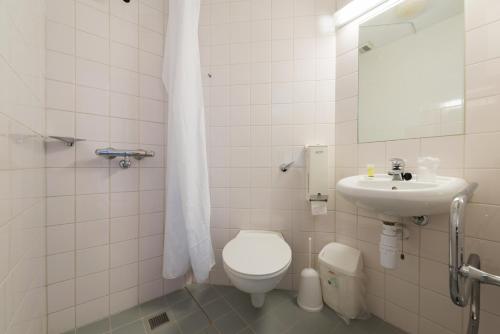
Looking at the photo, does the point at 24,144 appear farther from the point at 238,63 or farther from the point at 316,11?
the point at 316,11

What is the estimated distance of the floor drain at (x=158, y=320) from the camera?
1.06m

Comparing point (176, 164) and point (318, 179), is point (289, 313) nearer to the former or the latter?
point (318, 179)

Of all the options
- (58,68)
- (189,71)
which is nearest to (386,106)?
(189,71)

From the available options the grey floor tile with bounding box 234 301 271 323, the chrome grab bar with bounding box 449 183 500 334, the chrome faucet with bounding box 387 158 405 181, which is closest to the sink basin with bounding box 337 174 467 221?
the chrome faucet with bounding box 387 158 405 181

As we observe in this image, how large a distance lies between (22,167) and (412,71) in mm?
1817

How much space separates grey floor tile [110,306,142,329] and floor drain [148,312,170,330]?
0.31 ft

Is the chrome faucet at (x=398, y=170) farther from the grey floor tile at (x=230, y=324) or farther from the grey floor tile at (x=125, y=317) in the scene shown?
the grey floor tile at (x=125, y=317)

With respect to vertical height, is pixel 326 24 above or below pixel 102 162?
above

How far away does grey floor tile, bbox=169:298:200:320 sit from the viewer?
1.13 m

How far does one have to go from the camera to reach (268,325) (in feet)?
3.49

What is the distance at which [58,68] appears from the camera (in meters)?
1.01

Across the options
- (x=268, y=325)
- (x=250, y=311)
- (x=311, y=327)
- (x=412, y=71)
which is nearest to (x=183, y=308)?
(x=250, y=311)

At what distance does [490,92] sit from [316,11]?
1102 millimetres

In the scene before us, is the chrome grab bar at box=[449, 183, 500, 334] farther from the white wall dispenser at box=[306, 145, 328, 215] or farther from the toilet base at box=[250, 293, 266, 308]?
the toilet base at box=[250, 293, 266, 308]
